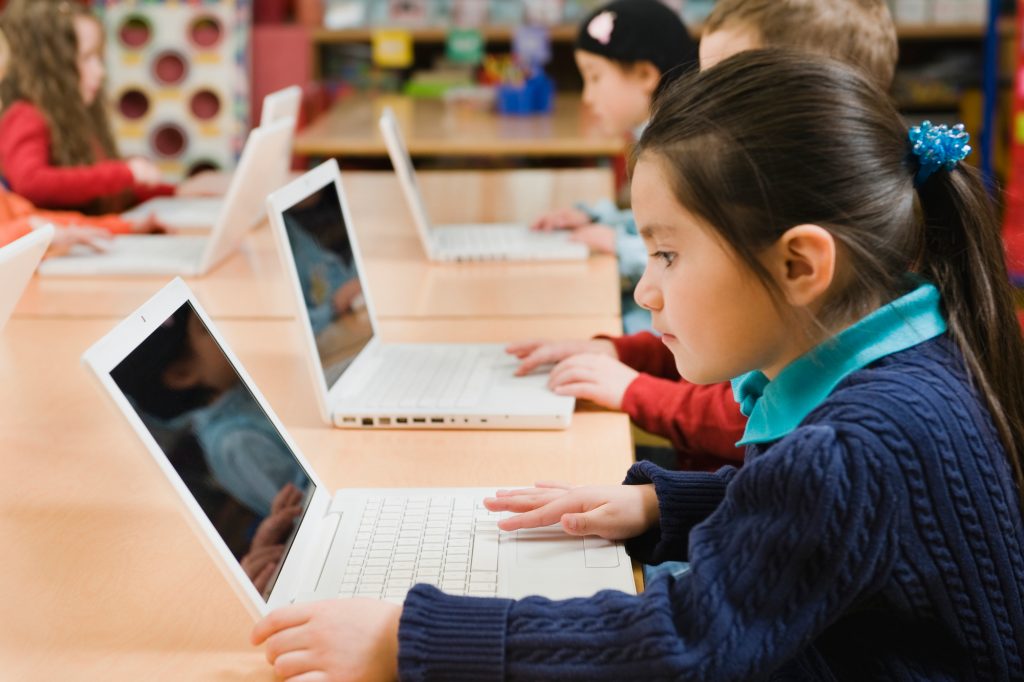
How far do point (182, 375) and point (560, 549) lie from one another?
0.35 metres

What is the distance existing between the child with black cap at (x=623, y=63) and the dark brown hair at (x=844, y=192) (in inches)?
54.9

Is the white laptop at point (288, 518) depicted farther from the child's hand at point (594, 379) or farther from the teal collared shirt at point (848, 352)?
the child's hand at point (594, 379)

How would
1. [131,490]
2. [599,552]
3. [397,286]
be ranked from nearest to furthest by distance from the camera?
[599,552]
[131,490]
[397,286]

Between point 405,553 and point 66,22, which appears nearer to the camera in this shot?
point 405,553

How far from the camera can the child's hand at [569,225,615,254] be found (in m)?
2.27

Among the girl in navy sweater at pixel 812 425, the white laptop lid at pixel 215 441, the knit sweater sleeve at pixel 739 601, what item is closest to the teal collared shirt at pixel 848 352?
the girl in navy sweater at pixel 812 425

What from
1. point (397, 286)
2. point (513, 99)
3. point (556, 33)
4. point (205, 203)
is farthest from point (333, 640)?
point (556, 33)

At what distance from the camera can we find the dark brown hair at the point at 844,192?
902 millimetres

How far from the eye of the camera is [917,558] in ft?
2.80

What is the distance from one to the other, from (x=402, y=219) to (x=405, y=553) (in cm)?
160

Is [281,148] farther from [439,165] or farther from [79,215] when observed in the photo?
[439,165]

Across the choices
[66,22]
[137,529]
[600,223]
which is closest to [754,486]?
[137,529]

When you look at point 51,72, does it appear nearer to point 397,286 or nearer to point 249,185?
point 249,185

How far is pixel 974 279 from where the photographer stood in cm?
97
